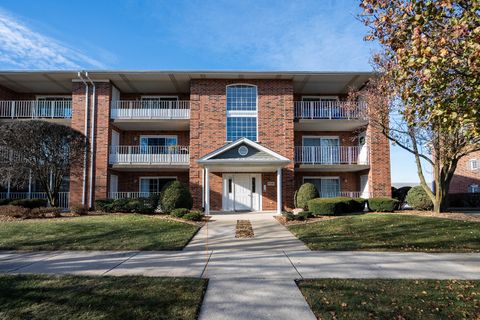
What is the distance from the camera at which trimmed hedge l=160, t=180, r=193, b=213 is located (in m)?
14.4

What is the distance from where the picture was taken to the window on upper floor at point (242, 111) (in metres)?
18.7

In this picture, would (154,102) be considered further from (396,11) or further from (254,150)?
(396,11)

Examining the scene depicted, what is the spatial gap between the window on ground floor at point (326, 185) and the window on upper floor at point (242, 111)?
5.05m

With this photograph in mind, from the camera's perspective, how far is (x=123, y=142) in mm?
20969

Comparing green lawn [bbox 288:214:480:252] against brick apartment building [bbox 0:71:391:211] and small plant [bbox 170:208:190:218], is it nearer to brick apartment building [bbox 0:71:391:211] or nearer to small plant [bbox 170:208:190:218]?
small plant [bbox 170:208:190:218]

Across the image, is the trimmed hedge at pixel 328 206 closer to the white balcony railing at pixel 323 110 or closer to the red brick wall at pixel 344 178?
the red brick wall at pixel 344 178

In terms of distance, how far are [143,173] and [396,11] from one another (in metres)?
18.2

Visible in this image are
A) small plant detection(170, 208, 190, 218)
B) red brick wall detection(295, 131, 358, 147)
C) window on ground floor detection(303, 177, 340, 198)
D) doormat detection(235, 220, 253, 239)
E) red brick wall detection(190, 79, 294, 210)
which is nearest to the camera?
doormat detection(235, 220, 253, 239)

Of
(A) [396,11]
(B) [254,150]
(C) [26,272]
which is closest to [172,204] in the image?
(B) [254,150]

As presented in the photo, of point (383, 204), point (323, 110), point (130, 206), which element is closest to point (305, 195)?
point (383, 204)

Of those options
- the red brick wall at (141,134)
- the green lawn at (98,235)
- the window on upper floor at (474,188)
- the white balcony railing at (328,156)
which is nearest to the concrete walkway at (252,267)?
the green lawn at (98,235)

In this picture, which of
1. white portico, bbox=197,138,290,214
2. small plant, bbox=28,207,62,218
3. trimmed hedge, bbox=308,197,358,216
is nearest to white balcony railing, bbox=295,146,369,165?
white portico, bbox=197,138,290,214

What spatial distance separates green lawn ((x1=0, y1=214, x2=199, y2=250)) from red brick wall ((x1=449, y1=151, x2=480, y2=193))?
90.6 ft

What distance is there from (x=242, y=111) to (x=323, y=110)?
16.8ft
